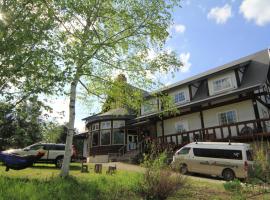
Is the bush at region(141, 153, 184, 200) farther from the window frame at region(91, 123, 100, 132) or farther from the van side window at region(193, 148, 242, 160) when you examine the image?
the window frame at region(91, 123, 100, 132)

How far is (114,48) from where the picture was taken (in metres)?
12.3

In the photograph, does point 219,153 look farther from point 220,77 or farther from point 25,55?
point 25,55

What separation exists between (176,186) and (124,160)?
17.6 metres

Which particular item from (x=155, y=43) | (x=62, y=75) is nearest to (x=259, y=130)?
(x=155, y=43)

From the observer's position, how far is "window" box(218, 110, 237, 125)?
20094 millimetres

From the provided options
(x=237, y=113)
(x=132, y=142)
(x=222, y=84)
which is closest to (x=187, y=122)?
(x=222, y=84)

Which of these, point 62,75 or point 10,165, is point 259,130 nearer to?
point 62,75

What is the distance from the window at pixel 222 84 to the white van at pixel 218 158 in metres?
7.14

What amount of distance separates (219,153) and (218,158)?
31 cm

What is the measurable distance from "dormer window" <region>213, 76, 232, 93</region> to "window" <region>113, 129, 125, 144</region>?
1218 cm

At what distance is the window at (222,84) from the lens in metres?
21.2

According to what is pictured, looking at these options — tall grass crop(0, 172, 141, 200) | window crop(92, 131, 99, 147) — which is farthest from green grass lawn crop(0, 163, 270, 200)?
window crop(92, 131, 99, 147)

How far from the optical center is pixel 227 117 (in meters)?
20.5

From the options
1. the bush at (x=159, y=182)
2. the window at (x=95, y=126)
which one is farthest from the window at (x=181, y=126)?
the bush at (x=159, y=182)
